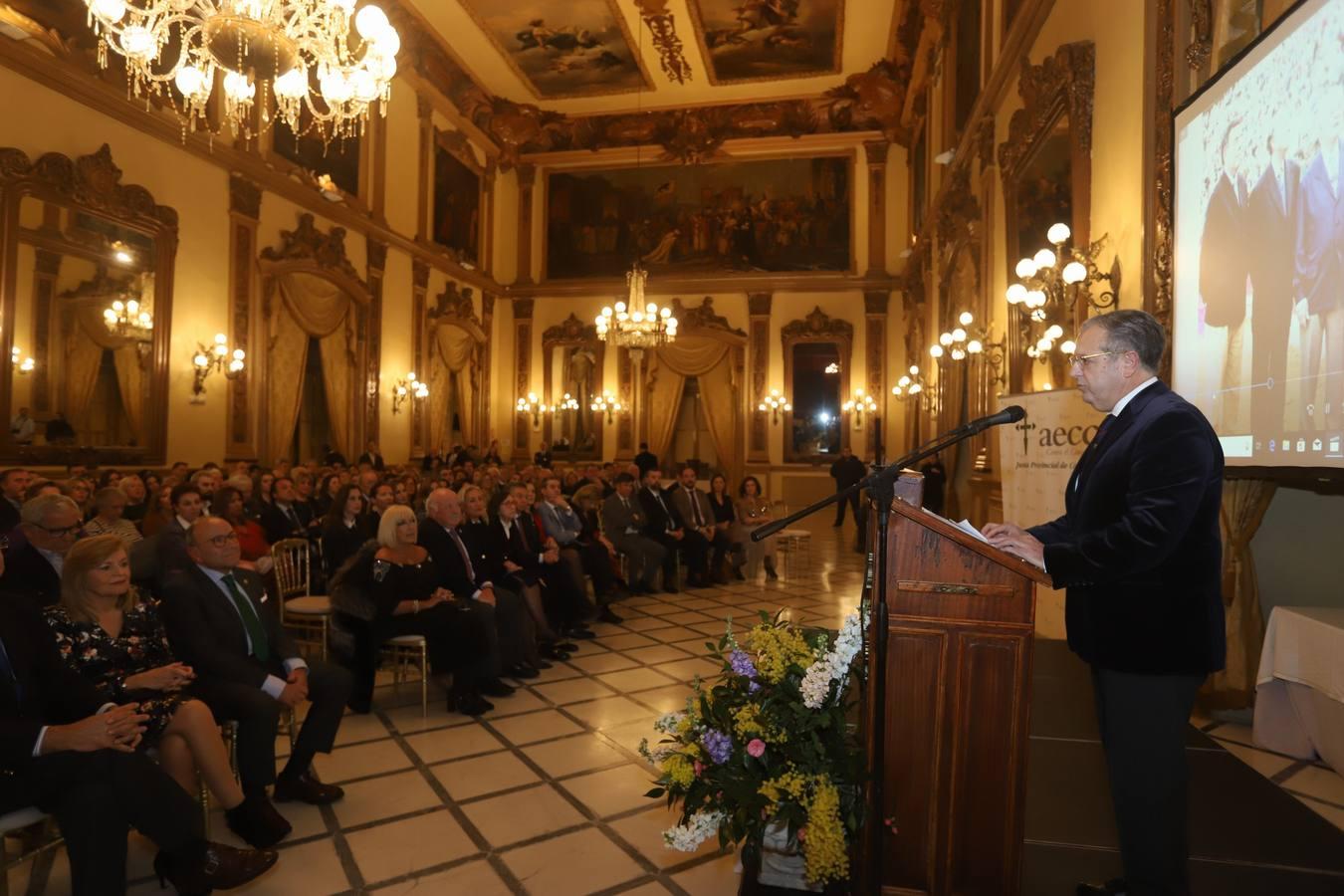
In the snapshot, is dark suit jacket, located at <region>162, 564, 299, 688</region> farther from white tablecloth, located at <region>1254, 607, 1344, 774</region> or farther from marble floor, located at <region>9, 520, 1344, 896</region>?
white tablecloth, located at <region>1254, 607, 1344, 774</region>

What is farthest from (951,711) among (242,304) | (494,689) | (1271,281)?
(242,304)

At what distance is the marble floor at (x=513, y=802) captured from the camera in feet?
9.12

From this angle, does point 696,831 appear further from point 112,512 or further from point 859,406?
point 859,406

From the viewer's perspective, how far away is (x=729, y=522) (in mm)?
9867

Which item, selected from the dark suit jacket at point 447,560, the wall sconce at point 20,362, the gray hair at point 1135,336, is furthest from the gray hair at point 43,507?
the wall sconce at point 20,362

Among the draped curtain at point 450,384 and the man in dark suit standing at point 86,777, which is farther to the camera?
the draped curtain at point 450,384

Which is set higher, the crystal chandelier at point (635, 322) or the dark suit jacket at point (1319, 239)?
the crystal chandelier at point (635, 322)

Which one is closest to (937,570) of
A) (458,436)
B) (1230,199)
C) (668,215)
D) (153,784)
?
(153,784)

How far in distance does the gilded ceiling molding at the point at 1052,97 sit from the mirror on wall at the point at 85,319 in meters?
9.33

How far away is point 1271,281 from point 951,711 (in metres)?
2.50

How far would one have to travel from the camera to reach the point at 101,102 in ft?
27.8

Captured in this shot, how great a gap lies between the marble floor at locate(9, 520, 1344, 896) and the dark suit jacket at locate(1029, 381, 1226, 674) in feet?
5.32

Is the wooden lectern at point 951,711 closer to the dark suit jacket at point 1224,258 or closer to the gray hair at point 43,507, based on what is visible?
the dark suit jacket at point 1224,258

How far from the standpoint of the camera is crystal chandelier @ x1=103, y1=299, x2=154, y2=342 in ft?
28.0
